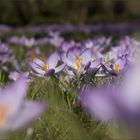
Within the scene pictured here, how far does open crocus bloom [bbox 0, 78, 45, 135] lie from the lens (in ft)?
2.99

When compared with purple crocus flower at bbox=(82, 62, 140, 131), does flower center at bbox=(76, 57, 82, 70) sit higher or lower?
higher

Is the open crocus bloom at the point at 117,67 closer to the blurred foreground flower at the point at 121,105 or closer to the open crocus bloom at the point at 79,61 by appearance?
the open crocus bloom at the point at 79,61

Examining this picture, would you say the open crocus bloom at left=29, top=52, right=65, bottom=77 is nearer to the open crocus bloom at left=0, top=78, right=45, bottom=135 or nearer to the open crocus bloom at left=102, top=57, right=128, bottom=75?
the open crocus bloom at left=102, top=57, right=128, bottom=75

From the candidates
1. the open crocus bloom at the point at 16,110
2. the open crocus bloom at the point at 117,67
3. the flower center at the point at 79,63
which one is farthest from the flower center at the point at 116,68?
the open crocus bloom at the point at 16,110

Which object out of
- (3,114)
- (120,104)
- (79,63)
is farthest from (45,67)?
(120,104)

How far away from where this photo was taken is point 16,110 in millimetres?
930

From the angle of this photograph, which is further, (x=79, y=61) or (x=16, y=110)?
(x=79, y=61)

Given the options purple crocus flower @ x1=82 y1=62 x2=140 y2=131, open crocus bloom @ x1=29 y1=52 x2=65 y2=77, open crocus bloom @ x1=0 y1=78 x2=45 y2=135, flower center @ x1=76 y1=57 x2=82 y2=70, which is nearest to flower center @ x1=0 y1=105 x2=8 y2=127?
open crocus bloom @ x1=0 y1=78 x2=45 y2=135

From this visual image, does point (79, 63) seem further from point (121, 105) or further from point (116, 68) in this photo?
point (121, 105)

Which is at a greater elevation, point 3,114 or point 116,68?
point 116,68

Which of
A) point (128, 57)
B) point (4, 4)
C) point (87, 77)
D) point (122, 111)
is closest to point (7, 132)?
point (122, 111)

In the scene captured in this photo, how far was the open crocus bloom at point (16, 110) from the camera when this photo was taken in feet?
2.99

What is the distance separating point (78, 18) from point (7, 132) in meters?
19.0

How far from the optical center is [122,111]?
854mm
